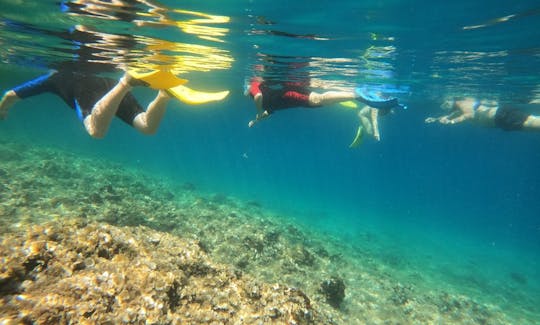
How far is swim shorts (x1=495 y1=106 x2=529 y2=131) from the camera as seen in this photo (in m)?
12.7

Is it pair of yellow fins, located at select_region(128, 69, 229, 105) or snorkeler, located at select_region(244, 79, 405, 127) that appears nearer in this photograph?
pair of yellow fins, located at select_region(128, 69, 229, 105)

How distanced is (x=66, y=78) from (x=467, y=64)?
1740 centimetres

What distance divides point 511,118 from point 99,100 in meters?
16.5

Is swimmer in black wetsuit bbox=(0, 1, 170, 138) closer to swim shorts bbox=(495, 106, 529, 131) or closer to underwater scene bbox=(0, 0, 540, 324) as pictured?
underwater scene bbox=(0, 0, 540, 324)

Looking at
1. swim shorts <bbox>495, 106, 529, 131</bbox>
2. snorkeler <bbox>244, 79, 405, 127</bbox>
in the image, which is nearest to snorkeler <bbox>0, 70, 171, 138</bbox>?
snorkeler <bbox>244, 79, 405, 127</bbox>

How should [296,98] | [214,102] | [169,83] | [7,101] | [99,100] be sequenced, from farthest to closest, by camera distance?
[214,102] → [296,98] → [7,101] → [99,100] → [169,83]

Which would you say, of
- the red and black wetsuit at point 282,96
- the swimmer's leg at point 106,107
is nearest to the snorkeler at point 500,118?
the red and black wetsuit at point 282,96

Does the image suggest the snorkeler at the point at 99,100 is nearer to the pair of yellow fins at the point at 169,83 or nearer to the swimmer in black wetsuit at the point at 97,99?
the swimmer in black wetsuit at the point at 97,99

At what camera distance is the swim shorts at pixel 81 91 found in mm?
6402

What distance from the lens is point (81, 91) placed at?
651 cm

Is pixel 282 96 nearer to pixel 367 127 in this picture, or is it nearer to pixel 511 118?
pixel 367 127

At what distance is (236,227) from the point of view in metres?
12.9

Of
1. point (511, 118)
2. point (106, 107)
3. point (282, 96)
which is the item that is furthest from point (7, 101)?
point (511, 118)

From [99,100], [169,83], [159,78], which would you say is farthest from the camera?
[99,100]
